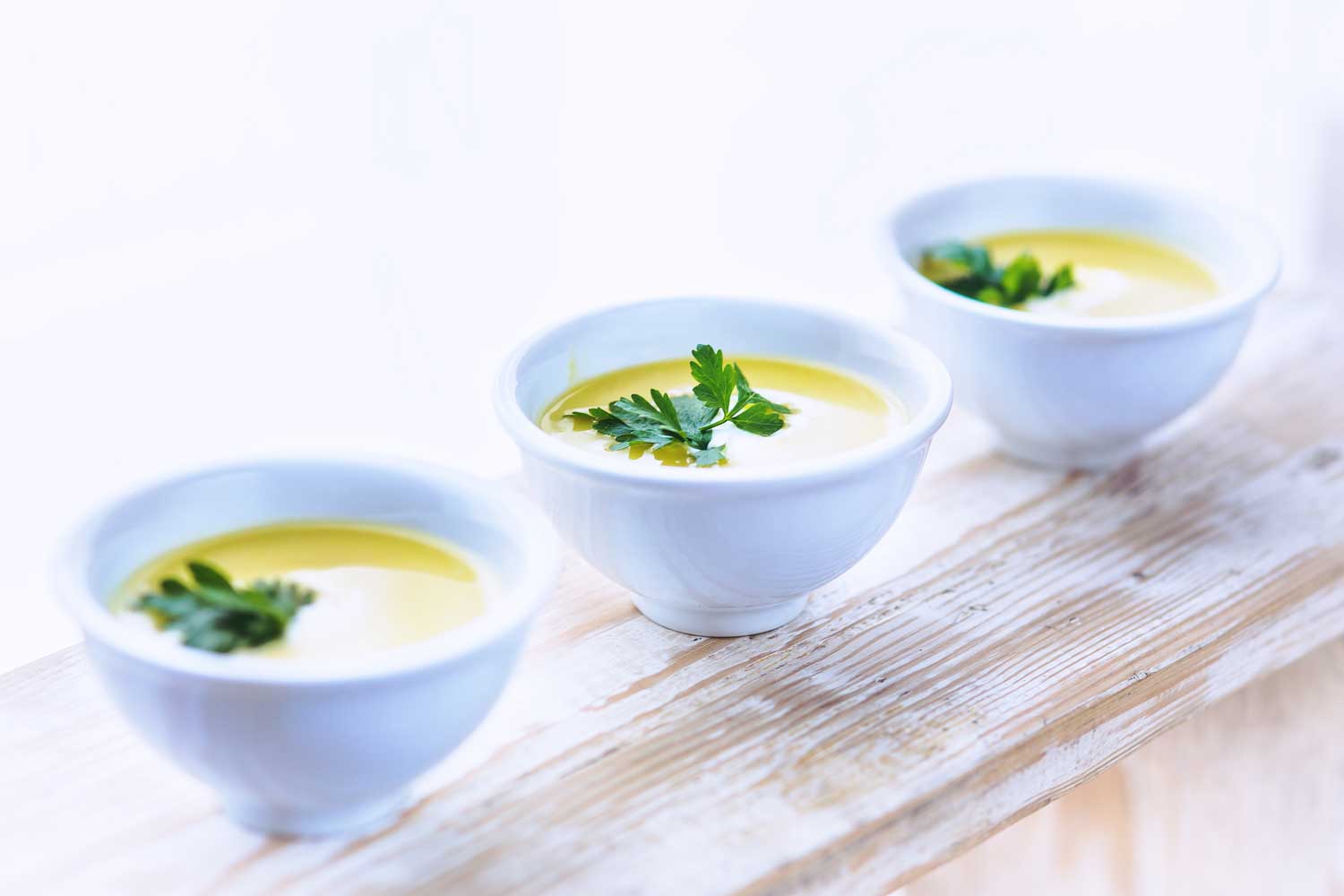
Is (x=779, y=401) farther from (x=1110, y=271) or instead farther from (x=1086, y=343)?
(x=1110, y=271)

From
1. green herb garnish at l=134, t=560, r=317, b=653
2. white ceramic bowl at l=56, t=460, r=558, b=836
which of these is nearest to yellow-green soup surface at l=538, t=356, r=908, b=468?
white ceramic bowl at l=56, t=460, r=558, b=836

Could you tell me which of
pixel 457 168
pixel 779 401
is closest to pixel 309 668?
pixel 779 401

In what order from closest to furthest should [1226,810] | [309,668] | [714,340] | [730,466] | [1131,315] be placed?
[309,668]
[730,466]
[714,340]
[1131,315]
[1226,810]

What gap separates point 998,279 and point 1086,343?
14 centimetres

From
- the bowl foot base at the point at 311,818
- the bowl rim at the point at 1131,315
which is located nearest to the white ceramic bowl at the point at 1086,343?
the bowl rim at the point at 1131,315

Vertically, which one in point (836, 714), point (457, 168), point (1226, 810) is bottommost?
point (1226, 810)

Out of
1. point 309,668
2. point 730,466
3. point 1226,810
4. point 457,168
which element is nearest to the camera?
point 309,668

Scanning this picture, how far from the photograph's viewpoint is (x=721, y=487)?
89cm

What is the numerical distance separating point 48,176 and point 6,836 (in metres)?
0.72

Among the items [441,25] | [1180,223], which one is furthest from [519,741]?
[441,25]

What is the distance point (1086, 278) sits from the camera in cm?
129

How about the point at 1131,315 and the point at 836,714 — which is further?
the point at 1131,315

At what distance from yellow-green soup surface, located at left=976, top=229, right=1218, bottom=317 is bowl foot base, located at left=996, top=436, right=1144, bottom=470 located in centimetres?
11

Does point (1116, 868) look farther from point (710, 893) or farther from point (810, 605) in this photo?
point (710, 893)
